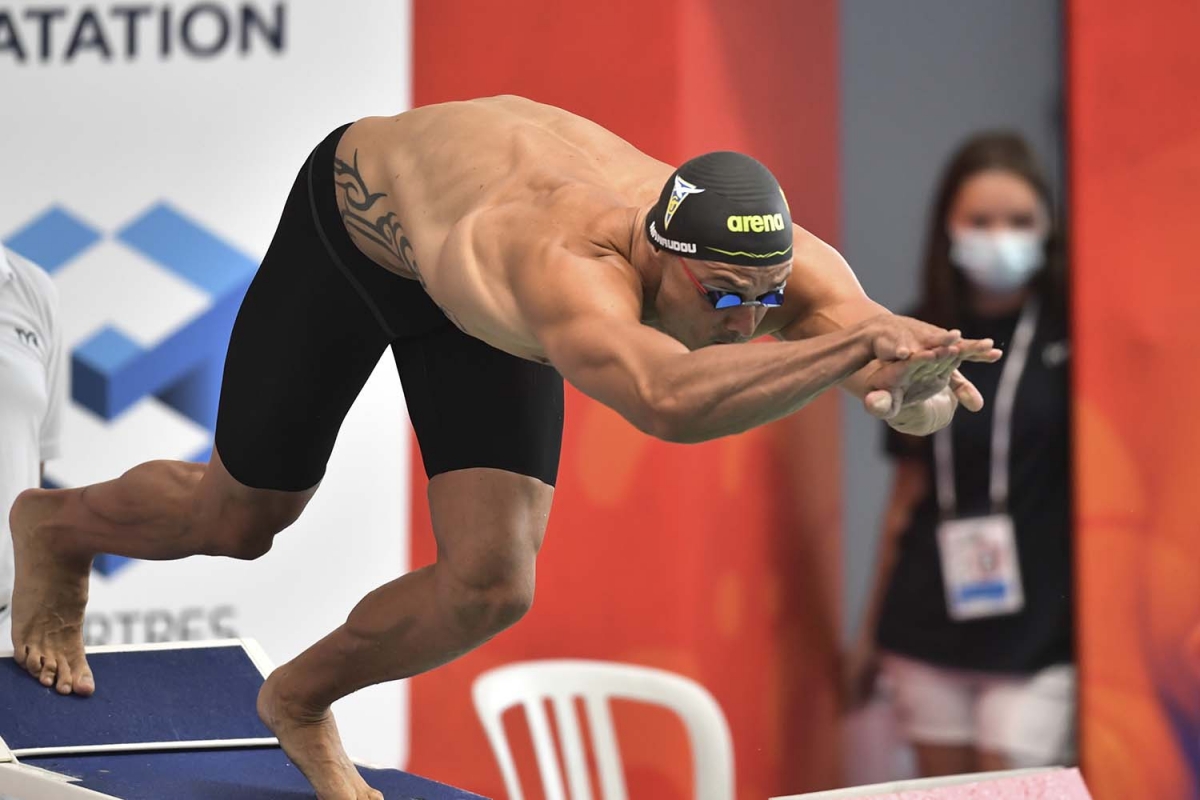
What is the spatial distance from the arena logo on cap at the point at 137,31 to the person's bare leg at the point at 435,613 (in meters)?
2.33

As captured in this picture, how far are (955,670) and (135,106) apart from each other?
2.97 meters

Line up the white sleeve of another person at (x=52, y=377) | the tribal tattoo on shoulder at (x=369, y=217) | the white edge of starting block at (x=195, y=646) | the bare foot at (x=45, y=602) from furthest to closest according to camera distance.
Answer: the white sleeve of another person at (x=52, y=377) → the white edge of starting block at (x=195, y=646) → the bare foot at (x=45, y=602) → the tribal tattoo on shoulder at (x=369, y=217)

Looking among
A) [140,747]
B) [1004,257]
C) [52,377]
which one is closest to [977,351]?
[140,747]

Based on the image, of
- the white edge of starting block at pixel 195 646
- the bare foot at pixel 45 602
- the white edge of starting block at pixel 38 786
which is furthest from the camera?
the white edge of starting block at pixel 195 646

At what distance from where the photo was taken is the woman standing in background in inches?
179

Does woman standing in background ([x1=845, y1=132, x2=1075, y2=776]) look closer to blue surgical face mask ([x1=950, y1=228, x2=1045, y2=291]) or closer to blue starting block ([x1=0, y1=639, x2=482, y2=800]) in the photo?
blue surgical face mask ([x1=950, y1=228, x2=1045, y2=291])

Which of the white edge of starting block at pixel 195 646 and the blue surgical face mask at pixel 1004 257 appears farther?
the blue surgical face mask at pixel 1004 257

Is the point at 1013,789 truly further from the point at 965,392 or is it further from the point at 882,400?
the point at 882,400

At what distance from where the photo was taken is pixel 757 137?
→ 4.69 meters

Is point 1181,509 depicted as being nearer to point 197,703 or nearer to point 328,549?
point 328,549

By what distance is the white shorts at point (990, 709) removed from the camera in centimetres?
453

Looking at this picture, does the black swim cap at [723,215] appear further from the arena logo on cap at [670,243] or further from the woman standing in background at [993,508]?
the woman standing in background at [993,508]

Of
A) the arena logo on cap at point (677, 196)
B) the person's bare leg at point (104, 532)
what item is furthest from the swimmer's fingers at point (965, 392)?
the person's bare leg at point (104, 532)

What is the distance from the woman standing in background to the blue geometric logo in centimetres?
207
